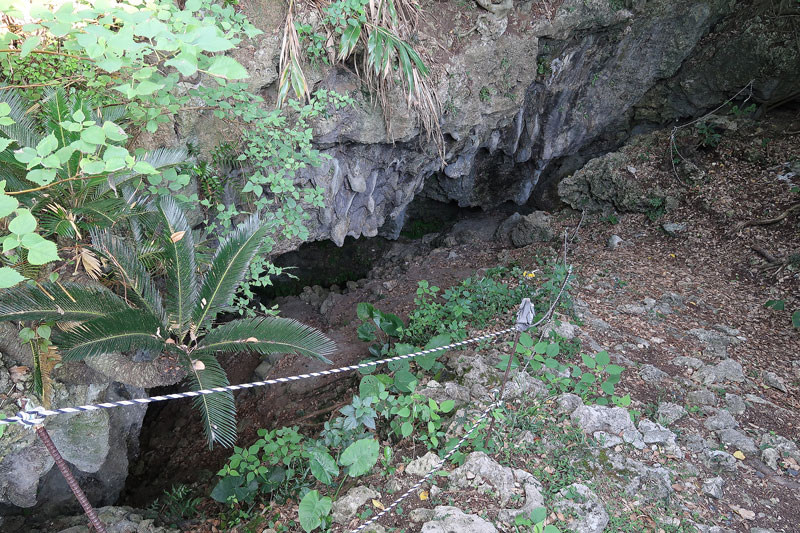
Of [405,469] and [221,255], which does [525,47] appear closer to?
[221,255]

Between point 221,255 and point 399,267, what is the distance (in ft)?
17.3

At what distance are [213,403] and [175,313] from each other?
665mm

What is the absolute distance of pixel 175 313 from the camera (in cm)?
303

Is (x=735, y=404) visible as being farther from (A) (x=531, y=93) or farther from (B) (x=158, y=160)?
(A) (x=531, y=93)

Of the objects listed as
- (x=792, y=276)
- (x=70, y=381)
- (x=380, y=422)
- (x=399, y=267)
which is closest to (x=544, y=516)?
(x=380, y=422)

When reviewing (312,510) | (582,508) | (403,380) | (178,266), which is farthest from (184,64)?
(582,508)

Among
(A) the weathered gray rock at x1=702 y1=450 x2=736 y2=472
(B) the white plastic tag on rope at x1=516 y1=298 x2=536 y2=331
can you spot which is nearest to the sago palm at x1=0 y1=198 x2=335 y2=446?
(B) the white plastic tag on rope at x1=516 y1=298 x2=536 y2=331

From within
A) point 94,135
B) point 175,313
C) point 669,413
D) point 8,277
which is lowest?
point 175,313

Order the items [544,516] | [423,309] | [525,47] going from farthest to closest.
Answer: [525,47], [423,309], [544,516]

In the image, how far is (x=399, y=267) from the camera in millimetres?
8188

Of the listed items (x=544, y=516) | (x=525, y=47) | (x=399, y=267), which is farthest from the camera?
(x=399, y=267)

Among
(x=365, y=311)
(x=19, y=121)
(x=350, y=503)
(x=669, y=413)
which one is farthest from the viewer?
(x=365, y=311)

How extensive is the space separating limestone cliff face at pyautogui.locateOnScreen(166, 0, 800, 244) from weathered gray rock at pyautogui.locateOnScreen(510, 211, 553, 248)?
116cm

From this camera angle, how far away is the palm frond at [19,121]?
2678mm
